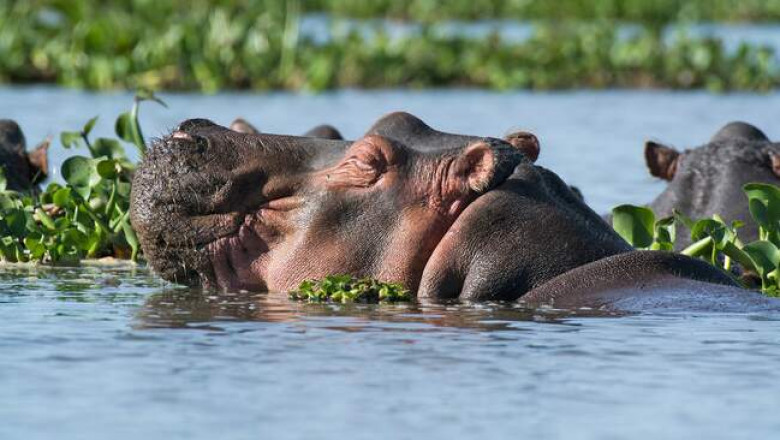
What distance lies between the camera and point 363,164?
23.7 feet

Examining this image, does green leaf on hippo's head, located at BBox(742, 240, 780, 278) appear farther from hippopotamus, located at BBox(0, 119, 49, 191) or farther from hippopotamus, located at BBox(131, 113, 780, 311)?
hippopotamus, located at BBox(0, 119, 49, 191)

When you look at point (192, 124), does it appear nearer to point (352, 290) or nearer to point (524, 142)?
point (352, 290)

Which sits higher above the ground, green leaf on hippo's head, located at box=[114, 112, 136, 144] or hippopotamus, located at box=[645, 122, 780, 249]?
green leaf on hippo's head, located at box=[114, 112, 136, 144]

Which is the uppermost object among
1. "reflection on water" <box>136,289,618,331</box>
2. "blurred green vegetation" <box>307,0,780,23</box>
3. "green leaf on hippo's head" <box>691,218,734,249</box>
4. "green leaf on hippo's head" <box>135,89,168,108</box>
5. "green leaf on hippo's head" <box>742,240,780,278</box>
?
"blurred green vegetation" <box>307,0,780,23</box>

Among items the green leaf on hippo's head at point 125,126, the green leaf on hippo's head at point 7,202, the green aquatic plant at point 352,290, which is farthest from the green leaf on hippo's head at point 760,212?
the green leaf on hippo's head at point 7,202

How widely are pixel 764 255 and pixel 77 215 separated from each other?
345 cm

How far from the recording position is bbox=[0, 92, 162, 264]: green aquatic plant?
9234 mm

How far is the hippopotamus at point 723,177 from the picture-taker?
9.43 metres

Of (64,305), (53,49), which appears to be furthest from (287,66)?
(64,305)

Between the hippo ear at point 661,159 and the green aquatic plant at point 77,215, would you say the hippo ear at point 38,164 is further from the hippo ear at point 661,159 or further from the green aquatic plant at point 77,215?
the hippo ear at point 661,159

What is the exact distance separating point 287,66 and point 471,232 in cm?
1791

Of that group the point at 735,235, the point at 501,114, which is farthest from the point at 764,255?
the point at 501,114

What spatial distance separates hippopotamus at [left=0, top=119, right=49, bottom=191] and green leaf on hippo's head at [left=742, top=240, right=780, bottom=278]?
390 cm

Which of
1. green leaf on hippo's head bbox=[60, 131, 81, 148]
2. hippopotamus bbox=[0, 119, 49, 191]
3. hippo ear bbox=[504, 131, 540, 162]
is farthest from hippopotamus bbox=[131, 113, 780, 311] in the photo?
hippopotamus bbox=[0, 119, 49, 191]
